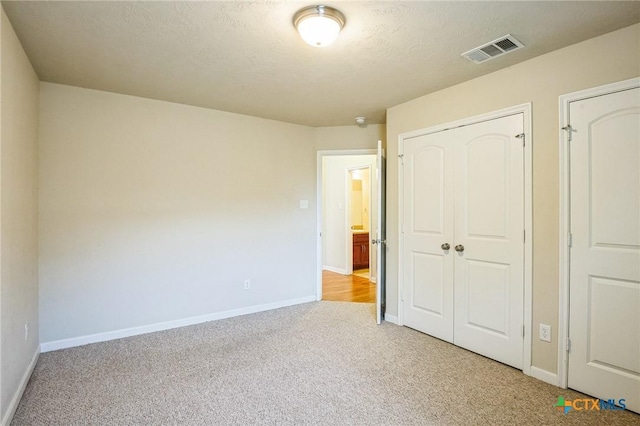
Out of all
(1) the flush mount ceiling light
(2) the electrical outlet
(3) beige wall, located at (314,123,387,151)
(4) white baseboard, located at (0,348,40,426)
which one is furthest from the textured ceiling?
(4) white baseboard, located at (0,348,40,426)

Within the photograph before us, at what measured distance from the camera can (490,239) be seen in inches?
109

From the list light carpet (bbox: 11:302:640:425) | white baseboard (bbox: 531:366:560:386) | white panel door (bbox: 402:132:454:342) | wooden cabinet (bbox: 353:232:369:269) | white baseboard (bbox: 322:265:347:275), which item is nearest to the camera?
light carpet (bbox: 11:302:640:425)

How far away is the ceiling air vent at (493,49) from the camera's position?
2195 millimetres

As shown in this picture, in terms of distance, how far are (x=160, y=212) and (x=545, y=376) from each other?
368 centimetres

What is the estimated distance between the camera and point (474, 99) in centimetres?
284

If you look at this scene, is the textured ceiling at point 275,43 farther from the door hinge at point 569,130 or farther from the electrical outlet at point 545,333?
the electrical outlet at point 545,333

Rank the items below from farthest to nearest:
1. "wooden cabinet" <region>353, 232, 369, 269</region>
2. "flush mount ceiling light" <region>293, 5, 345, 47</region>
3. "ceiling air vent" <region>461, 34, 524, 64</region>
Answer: "wooden cabinet" <region>353, 232, 369, 269</region>
"ceiling air vent" <region>461, 34, 524, 64</region>
"flush mount ceiling light" <region>293, 5, 345, 47</region>

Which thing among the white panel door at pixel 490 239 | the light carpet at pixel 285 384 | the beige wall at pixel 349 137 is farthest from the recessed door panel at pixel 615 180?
the beige wall at pixel 349 137

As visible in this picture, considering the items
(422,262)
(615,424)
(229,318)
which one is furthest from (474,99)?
(229,318)

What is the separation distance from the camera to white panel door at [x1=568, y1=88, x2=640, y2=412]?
79.4 inches

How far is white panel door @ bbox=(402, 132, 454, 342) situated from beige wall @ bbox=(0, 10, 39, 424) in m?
3.16

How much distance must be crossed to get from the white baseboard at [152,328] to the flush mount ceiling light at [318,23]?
3061 mm

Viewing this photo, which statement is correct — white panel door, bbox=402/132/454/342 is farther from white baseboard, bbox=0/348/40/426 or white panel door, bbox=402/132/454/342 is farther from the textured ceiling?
white baseboard, bbox=0/348/40/426

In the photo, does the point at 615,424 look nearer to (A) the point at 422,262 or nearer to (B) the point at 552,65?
(A) the point at 422,262
